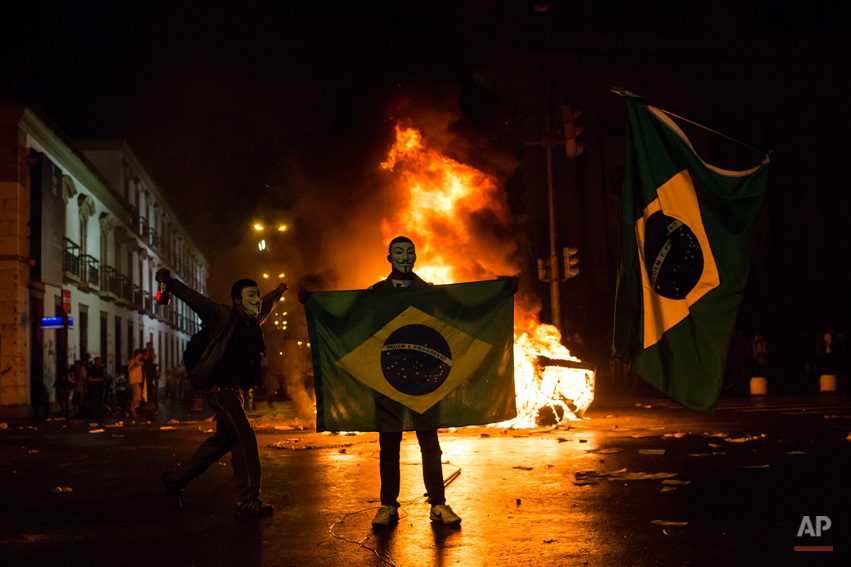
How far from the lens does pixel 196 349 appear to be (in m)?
5.63

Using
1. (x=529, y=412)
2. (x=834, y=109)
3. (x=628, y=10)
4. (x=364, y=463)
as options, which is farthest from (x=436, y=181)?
(x=834, y=109)

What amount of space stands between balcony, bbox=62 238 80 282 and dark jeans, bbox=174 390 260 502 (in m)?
23.4

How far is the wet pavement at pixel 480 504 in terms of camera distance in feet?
14.0

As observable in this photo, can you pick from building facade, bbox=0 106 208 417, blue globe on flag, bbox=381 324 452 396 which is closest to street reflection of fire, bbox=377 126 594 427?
blue globe on flag, bbox=381 324 452 396

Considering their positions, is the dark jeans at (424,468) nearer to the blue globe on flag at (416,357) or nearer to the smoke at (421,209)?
the blue globe on flag at (416,357)

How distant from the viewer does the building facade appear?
876 inches

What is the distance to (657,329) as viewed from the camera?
4.83 meters

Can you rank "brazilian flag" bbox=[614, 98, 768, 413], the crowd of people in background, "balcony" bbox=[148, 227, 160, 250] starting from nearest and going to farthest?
1. "brazilian flag" bbox=[614, 98, 768, 413]
2. the crowd of people in background
3. "balcony" bbox=[148, 227, 160, 250]

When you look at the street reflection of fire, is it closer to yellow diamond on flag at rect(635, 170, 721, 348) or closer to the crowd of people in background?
the crowd of people in background

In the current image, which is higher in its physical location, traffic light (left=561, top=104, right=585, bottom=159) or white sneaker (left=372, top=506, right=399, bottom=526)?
traffic light (left=561, top=104, right=585, bottom=159)

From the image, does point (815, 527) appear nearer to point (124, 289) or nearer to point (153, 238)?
point (124, 289)

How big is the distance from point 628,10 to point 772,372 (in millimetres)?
15733

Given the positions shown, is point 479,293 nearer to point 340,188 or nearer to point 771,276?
point 340,188

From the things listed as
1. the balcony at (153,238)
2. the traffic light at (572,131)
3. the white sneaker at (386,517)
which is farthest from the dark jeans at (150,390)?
the balcony at (153,238)
